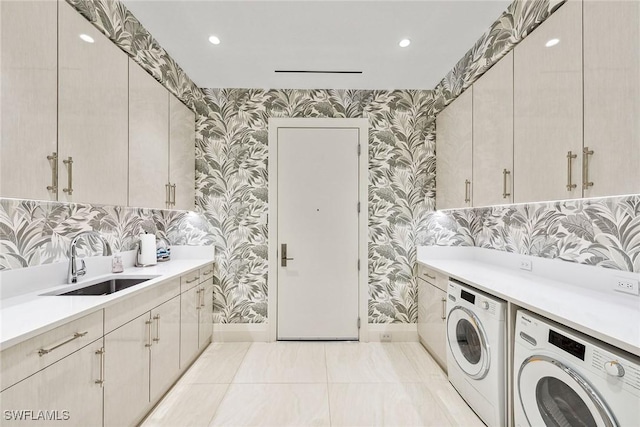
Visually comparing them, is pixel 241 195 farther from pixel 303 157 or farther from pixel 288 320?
pixel 288 320

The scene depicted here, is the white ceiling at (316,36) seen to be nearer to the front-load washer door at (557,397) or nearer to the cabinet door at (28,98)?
the cabinet door at (28,98)

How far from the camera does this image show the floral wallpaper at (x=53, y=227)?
1.50 metres

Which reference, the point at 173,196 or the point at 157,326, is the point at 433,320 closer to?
the point at 157,326

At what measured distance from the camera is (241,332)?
9.73ft

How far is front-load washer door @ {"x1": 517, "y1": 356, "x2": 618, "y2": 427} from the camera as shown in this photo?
1.04 meters

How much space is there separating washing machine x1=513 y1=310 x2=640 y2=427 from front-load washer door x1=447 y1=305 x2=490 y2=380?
25 centimetres

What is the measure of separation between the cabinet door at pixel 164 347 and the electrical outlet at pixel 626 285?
9.23ft

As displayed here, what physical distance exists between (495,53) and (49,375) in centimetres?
315

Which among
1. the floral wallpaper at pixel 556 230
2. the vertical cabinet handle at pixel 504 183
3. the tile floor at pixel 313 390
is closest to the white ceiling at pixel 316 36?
the vertical cabinet handle at pixel 504 183

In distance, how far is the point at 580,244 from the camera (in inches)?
71.2

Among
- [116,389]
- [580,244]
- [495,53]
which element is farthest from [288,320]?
[495,53]

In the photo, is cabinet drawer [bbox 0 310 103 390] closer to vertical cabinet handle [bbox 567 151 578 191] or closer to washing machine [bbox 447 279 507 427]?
washing machine [bbox 447 279 507 427]

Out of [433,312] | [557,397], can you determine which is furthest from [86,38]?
[433,312]

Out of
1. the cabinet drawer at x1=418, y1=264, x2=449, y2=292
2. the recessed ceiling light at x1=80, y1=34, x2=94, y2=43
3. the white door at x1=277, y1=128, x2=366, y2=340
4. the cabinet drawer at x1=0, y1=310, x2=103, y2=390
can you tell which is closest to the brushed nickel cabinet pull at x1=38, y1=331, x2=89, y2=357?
the cabinet drawer at x1=0, y1=310, x2=103, y2=390
